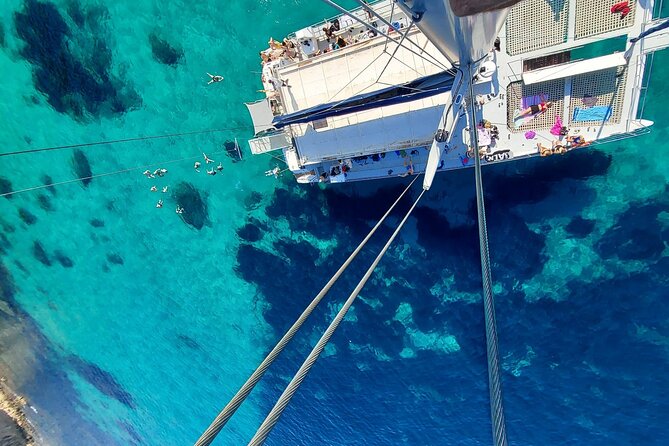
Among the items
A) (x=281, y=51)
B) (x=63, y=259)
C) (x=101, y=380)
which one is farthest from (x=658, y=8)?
(x=101, y=380)

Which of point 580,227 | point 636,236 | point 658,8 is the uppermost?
point 658,8

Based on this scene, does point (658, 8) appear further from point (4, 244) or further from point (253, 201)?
point (4, 244)

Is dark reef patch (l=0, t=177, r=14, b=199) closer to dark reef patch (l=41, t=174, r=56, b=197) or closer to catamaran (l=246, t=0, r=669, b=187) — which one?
dark reef patch (l=41, t=174, r=56, b=197)

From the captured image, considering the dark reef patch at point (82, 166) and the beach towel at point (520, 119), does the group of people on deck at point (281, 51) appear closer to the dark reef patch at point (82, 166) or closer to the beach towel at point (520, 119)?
the beach towel at point (520, 119)

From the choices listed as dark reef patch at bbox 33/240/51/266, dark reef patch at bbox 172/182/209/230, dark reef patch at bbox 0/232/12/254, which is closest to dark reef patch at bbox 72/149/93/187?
dark reef patch at bbox 172/182/209/230

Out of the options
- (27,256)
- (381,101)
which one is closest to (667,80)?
(381,101)

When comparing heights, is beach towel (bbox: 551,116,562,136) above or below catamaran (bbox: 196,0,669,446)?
below
